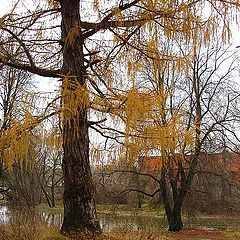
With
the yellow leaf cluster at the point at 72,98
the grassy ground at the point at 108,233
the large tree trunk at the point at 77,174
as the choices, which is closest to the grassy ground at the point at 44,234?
the grassy ground at the point at 108,233

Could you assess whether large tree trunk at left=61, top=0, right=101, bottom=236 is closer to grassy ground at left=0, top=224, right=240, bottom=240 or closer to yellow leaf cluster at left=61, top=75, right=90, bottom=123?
grassy ground at left=0, top=224, right=240, bottom=240

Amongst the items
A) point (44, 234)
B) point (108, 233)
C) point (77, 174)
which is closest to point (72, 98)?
point (77, 174)

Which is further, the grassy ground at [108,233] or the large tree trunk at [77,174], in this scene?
the grassy ground at [108,233]

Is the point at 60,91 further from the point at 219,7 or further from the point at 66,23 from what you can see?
the point at 219,7

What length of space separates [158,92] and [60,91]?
128cm

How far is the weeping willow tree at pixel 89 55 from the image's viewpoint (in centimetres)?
475

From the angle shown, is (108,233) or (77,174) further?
(108,233)

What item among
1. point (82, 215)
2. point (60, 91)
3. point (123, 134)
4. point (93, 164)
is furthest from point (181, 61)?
point (82, 215)

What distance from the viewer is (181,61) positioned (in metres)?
4.89

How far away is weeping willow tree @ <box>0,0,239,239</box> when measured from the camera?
475 centimetres

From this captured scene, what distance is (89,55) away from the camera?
5.89m

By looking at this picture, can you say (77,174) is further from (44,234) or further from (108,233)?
(44,234)

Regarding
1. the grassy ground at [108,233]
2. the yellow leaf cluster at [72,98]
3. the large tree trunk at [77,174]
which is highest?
the yellow leaf cluster at [72,98]

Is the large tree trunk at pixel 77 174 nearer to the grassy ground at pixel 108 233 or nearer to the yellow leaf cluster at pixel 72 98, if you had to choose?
the grassy ground at pixel 108 233
